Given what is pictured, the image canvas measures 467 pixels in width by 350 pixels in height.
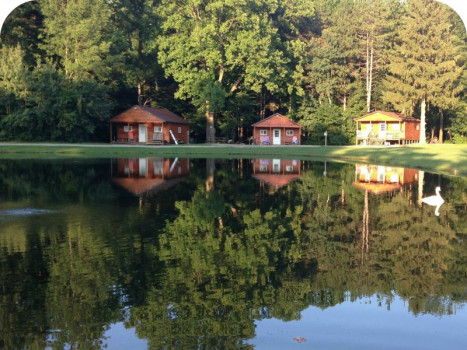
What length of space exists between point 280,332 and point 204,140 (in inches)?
2443

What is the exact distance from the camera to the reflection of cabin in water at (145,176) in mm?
21806

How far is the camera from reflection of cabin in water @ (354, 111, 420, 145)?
200 feet

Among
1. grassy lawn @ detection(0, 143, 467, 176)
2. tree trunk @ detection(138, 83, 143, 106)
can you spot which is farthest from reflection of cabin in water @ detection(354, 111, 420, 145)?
tree trunk @ detection(138, 83, 143, 106)

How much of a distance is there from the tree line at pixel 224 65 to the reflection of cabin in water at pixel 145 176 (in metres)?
26.1

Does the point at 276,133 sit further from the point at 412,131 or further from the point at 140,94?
the point at 140,94

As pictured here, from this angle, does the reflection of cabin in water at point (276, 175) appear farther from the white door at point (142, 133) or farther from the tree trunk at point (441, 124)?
the tree trunk at point (441, 124)

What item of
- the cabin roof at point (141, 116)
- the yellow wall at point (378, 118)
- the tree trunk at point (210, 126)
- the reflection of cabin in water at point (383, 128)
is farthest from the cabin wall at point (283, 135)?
the cabin roof at point (141, 116)

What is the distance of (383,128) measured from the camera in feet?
204

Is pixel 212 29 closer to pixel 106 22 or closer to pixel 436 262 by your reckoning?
pixel 106 22

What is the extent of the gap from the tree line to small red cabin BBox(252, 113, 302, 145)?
2788 millimetres

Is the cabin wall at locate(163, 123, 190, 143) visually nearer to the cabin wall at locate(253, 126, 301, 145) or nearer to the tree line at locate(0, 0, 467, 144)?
the tree line at locate(0, 0, 467, 144)

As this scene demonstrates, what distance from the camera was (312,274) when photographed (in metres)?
9.63

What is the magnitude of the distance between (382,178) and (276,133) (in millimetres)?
37026

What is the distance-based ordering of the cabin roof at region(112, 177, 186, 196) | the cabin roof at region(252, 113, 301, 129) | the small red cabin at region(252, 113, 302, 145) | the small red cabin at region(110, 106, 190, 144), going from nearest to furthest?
the cabin roof at region(112, 177, 186, 196)
the small red cabin at region(110, 106, 190, 144)
the cabin roof at region(252, 113, 301, 129)
the small red cabin at region(252, 113, 302, 145)
